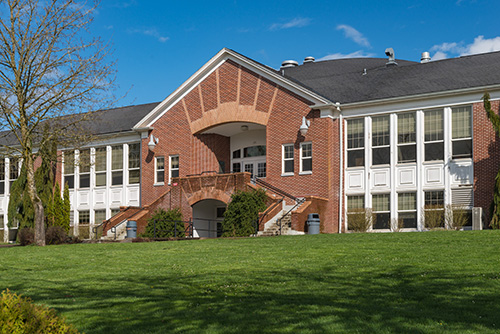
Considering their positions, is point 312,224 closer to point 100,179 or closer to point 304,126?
point 304,126

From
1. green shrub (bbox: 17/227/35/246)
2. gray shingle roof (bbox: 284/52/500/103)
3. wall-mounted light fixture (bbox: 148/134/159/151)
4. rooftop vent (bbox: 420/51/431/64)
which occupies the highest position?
rooftop vent (bbox: 420/51/431/64)

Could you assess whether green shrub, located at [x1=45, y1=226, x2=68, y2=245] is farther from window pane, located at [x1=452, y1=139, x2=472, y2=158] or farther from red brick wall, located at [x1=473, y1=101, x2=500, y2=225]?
red brick wall, located at [x1=473, y1=101, x2=500, y2=225]

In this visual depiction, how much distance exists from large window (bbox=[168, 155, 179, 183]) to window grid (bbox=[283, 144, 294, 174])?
606cm

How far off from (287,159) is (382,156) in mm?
4396

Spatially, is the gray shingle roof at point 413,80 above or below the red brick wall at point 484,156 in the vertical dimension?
above

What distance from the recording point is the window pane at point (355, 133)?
90.9 feet

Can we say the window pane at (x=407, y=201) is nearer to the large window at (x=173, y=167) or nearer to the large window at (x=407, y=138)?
the large window at (x=407, y=138)

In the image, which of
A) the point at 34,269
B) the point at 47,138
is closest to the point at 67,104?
the point at 47,138

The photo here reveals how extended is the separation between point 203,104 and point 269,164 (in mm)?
4844

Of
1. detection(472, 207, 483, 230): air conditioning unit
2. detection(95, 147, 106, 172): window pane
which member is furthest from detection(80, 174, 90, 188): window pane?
detection(472, 207, 483, 230): air conditioning unit

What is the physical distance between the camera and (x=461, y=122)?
83.7 feet

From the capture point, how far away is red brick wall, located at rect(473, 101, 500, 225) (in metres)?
24.4

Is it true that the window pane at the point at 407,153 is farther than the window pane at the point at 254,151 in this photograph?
No

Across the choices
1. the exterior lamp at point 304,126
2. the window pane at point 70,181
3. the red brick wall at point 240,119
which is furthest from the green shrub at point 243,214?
the window pane at point 70,181
